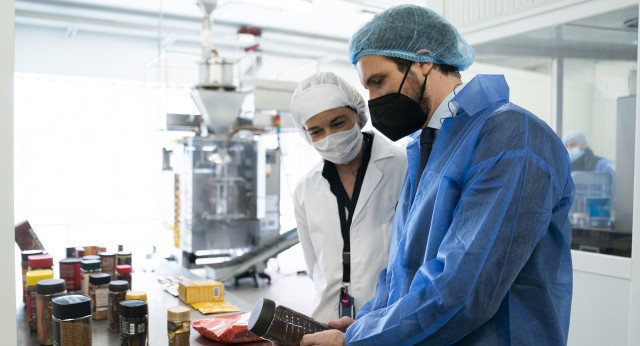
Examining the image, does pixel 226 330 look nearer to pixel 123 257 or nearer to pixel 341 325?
pixel 341 325

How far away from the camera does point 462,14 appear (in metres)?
2.55

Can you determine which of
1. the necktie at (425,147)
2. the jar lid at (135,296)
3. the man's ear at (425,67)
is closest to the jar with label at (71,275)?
the jar lid at (135,296)

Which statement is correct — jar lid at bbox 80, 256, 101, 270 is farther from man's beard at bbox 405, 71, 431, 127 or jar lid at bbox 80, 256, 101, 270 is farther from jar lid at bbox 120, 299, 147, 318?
man's beard at bbox 405, 71, 431, 127

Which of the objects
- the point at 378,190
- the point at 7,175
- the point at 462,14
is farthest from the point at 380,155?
the point at 462,14

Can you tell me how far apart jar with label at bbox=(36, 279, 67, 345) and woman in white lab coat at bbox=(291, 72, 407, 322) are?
77 centimetres

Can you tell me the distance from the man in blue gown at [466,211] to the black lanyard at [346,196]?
0.46m

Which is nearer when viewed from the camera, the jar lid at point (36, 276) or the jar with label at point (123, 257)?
the jar lid at point (36, 276)

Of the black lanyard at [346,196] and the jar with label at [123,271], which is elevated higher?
the black lanyard at [346,196]

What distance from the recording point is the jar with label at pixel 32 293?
4.05 ft

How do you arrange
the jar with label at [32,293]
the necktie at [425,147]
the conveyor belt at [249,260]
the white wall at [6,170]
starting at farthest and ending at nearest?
the conveyor belt at [249,260], the jar with label at [32,293], the necktie at [425,147], the white wall at [6,170]

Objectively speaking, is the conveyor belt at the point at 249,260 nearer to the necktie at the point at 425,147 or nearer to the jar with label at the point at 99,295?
the jar with label at the point at 99,295

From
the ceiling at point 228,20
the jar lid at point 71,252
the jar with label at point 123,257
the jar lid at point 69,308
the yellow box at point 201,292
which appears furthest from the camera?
the ceiling at point 228,20

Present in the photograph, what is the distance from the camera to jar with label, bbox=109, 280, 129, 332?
1.19 meters

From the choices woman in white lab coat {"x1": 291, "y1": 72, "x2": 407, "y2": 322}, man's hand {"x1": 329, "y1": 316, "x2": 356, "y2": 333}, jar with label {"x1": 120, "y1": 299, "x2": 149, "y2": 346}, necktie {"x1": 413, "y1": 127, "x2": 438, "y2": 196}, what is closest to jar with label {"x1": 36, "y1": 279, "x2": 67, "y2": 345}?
jar with label {"x1": 120, "y1": 299, "x2": 149, "y2": 346}
